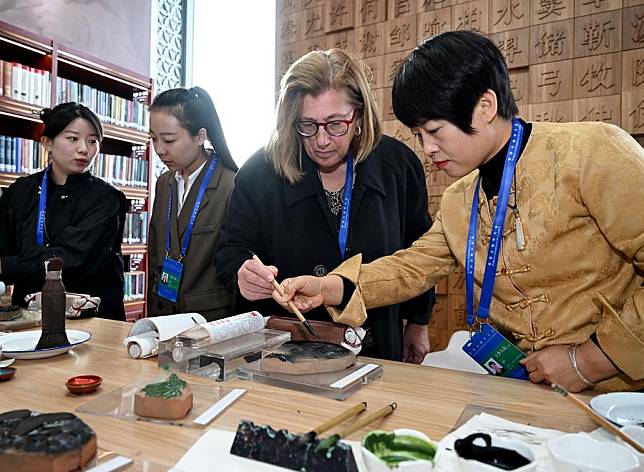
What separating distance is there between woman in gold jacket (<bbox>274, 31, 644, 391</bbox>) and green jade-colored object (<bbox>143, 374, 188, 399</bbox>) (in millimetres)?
772

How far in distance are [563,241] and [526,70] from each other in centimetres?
272

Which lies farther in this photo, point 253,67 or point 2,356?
point 253,67

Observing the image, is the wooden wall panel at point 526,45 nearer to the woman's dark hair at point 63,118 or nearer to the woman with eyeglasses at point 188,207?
the woman with eyeglasses at point 188,207

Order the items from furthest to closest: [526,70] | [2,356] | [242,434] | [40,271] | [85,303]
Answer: [526,70], [40,271], [85,303], [2,356], [242,434]

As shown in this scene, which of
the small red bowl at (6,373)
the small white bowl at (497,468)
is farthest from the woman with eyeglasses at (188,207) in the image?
the small white bowl at (497,468)

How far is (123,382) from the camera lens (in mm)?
1254

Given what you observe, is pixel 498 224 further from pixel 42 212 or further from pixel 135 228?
pixel 135 228

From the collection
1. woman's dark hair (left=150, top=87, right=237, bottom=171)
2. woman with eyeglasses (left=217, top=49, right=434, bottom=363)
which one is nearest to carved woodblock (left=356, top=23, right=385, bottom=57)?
woman's dark hair (left=150, top=87, right=237, bottom=171)

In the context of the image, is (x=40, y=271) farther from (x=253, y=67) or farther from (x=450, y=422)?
(x=253, y=67)

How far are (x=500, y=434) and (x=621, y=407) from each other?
24 cm

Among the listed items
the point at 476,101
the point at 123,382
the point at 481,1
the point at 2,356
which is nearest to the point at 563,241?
the point at 476,101

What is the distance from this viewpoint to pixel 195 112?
8.40 ft

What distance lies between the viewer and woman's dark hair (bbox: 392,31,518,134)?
4.01 ft

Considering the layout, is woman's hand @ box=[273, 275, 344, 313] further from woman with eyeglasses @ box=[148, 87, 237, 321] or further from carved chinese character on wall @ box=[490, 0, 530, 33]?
carved chinese character on wall @ box=[490, 0, 530, 33]
